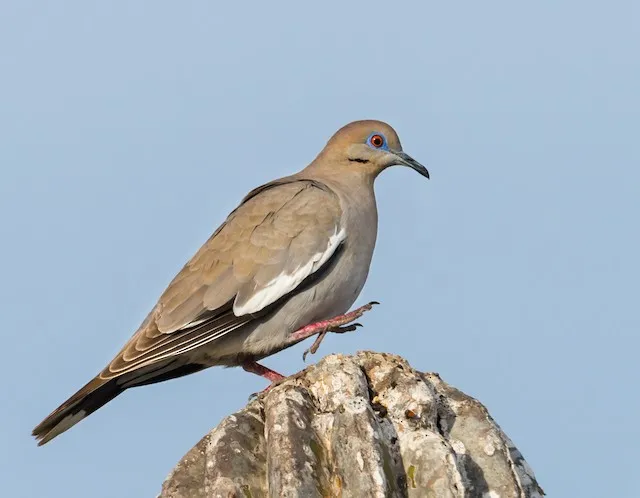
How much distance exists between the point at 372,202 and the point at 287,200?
84 centimetres

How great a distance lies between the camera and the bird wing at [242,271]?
7.72 m

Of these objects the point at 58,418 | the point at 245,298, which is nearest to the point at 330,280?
the point at 245,298

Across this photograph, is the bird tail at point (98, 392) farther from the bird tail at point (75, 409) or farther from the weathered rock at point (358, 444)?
the weathered rock at point (358, 444)

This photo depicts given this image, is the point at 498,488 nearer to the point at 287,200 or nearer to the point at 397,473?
the point at 397,473

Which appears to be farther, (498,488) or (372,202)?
(372,202)

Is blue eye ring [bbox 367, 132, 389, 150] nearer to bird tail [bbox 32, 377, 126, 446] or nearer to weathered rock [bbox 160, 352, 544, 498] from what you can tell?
bird tail [bbox 32, 377, 126, 446]

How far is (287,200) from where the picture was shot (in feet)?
27.2

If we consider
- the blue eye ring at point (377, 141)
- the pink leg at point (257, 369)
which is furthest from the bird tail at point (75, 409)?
the blue eye ring at point (377, 141)

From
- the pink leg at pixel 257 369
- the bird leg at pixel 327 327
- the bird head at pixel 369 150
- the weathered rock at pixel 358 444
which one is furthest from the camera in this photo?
the bird head at pixel 369 150

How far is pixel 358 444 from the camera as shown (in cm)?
491

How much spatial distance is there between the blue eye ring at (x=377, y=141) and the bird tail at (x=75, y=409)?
117 inches

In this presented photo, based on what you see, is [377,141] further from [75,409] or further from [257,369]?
[75,409]

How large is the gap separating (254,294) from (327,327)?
605 mm

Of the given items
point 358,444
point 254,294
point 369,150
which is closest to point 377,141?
point 369,150
